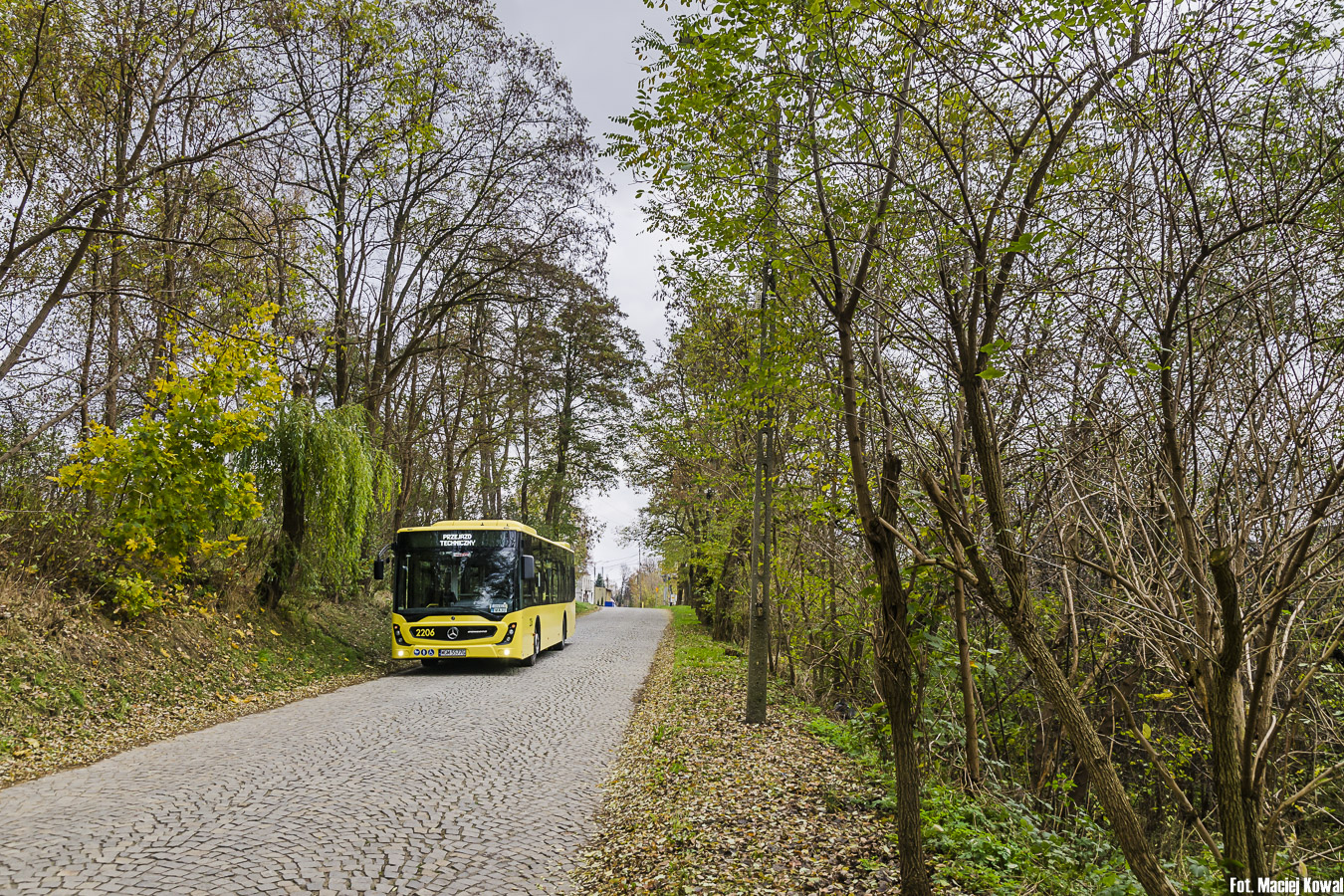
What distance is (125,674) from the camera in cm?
937

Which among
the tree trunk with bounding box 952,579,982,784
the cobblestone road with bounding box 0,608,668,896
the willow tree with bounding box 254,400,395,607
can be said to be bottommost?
the cobblestone road with bounding box 0,608,668,896

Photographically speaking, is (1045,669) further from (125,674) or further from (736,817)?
(125,674)

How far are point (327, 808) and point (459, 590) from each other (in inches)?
344

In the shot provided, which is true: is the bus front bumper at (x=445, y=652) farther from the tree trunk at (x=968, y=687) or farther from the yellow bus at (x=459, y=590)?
the tree trunk at (x=968, y=687)

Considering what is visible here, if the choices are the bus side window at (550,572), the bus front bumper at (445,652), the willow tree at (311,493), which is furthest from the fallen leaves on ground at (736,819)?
the bus side window at (550,572)

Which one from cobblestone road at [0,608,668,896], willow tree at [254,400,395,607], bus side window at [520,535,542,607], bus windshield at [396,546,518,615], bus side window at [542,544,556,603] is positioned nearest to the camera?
cobblestone road at [0,608,668,896]

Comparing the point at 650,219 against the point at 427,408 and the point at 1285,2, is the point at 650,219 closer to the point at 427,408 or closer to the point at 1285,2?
the point at 1285,2

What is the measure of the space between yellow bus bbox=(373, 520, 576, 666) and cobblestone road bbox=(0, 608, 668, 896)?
3.97 meters

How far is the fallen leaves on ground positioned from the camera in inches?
185

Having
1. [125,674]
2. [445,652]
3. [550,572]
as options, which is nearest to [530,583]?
[445,652]

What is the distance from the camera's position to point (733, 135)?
4684 millimetres

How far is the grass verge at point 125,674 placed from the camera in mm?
7566

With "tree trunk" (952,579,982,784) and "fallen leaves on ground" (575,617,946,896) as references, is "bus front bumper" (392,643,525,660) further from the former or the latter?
"tree trunk" (952,579,982,784)

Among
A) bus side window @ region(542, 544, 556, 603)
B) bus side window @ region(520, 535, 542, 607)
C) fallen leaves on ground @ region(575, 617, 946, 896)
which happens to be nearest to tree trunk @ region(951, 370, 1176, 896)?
fallen leaves on ground @ region(575, 617, 946, 896)
